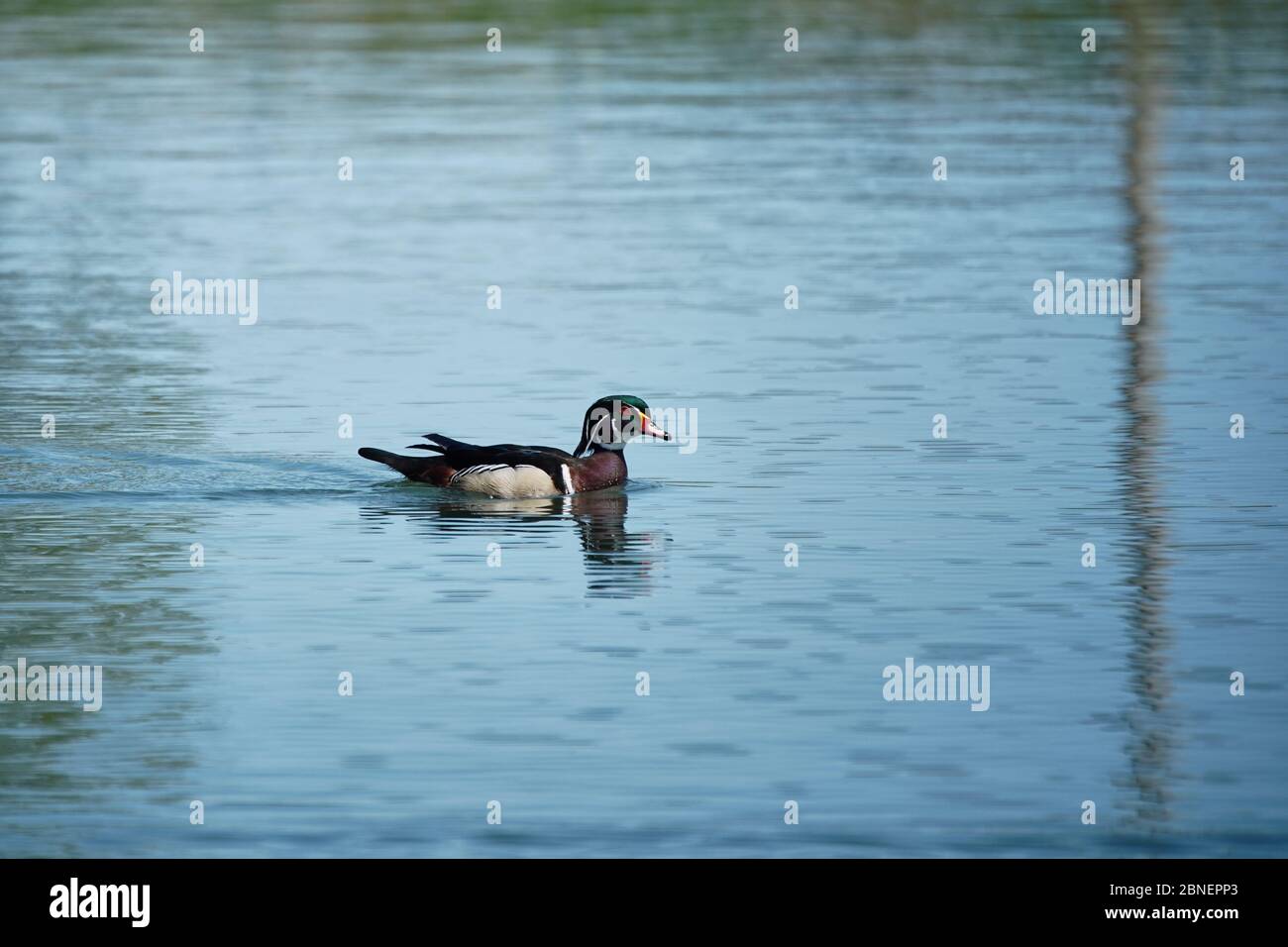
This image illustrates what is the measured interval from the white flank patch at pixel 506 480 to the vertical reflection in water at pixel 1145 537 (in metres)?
3.97

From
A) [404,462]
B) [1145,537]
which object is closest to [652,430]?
[404,462]

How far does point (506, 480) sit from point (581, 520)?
739mm

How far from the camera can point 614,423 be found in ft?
59.8

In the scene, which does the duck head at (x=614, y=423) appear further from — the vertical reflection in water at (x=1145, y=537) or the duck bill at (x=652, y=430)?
the vertical reflection in water at (x=1145, y=537)

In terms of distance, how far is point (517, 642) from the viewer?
13844 mm

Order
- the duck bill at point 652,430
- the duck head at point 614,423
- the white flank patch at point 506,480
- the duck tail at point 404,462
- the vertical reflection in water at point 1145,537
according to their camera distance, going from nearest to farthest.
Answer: the vertical reflection in water at point 1145,537 → the white flank patch at point 506,480 → the duck tail at point 404,462 → the duck head at point 614,423 → the duck bill at point 652,430

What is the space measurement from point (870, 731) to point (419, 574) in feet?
13.2

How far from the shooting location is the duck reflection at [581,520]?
15.5m

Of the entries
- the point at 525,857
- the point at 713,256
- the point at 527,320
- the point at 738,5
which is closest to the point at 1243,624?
the point at 525,857

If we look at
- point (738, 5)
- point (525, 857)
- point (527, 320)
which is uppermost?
point (738, 5)

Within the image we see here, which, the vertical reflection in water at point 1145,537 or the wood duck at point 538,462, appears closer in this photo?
the vertical reflection in water at point 1145,537

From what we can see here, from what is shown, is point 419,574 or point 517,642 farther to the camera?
point 419,574

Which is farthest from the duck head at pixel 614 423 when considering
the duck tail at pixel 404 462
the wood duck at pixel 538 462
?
the duck tail at pixel 404 462

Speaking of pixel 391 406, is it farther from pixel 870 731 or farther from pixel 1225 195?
pixel 1225 195
